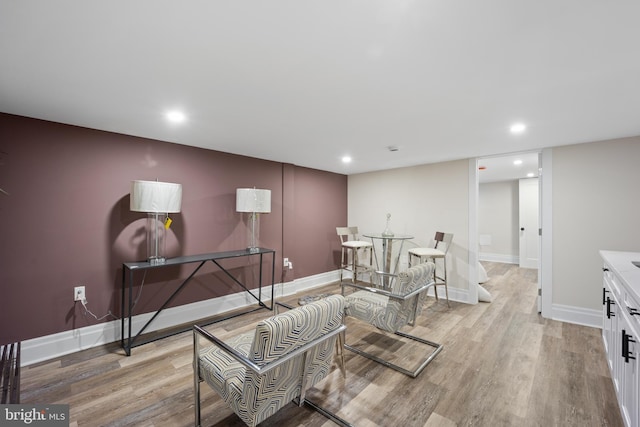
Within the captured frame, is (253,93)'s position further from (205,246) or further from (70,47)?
(205,246)

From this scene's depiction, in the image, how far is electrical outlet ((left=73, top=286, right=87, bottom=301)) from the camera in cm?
248

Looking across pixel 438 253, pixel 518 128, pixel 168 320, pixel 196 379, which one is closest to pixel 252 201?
pixel 168 320

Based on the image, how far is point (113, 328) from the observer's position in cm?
268

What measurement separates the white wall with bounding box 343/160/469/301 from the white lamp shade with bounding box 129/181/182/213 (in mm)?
3506

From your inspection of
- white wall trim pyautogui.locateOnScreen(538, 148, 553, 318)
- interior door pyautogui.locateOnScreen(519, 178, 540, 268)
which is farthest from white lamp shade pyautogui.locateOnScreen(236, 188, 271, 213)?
interior door pyautogui.locateOnScreen(519, 178, 540, 268)

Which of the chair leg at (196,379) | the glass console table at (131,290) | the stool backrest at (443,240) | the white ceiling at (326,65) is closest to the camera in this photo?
the white ceiling at (326,65)

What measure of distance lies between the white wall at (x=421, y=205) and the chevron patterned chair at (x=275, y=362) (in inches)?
122

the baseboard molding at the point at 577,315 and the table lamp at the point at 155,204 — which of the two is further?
the baseboard molding at the point at 577,315

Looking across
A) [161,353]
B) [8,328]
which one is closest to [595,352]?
[161,353]

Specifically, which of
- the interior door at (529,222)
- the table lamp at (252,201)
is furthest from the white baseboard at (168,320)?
the interior door at (529,222)

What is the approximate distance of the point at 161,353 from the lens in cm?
247

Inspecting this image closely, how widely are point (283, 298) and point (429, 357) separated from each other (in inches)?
90.8

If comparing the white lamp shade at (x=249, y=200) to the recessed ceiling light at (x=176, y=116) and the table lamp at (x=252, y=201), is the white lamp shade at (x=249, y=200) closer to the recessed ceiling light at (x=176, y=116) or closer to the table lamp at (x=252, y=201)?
the table lamp at (x=252, y=201)

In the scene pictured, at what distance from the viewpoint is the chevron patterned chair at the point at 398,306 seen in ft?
7.09
